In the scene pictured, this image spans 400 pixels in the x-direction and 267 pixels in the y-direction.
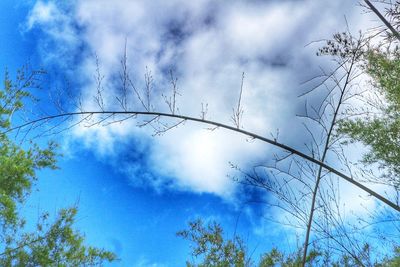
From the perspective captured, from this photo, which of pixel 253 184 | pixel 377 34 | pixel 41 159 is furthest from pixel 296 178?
pixel 41 159

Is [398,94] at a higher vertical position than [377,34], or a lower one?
higher

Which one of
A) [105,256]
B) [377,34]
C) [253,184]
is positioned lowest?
[253,184]

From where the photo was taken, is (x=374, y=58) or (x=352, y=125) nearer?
(x=374, y=58)

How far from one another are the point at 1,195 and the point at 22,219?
291 centimetres

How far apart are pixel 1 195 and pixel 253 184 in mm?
8796

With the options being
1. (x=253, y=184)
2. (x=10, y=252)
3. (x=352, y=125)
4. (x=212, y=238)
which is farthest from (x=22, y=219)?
(x=253, y=184)

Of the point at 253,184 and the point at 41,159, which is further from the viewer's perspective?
the point at 41,159

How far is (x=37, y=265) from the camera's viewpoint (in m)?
12.8

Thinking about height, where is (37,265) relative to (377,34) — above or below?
above

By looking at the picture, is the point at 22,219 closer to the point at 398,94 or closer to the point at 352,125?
the point at 352,125

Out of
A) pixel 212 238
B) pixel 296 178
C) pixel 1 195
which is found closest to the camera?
pixel 296 178

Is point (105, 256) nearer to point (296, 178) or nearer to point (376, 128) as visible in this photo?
point (376, 128)

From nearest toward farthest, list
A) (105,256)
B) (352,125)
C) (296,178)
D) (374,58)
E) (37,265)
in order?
(296,178), (374,58), (352,125), (37,265), (105,256)

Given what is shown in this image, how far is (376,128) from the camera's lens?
33.7 feet
